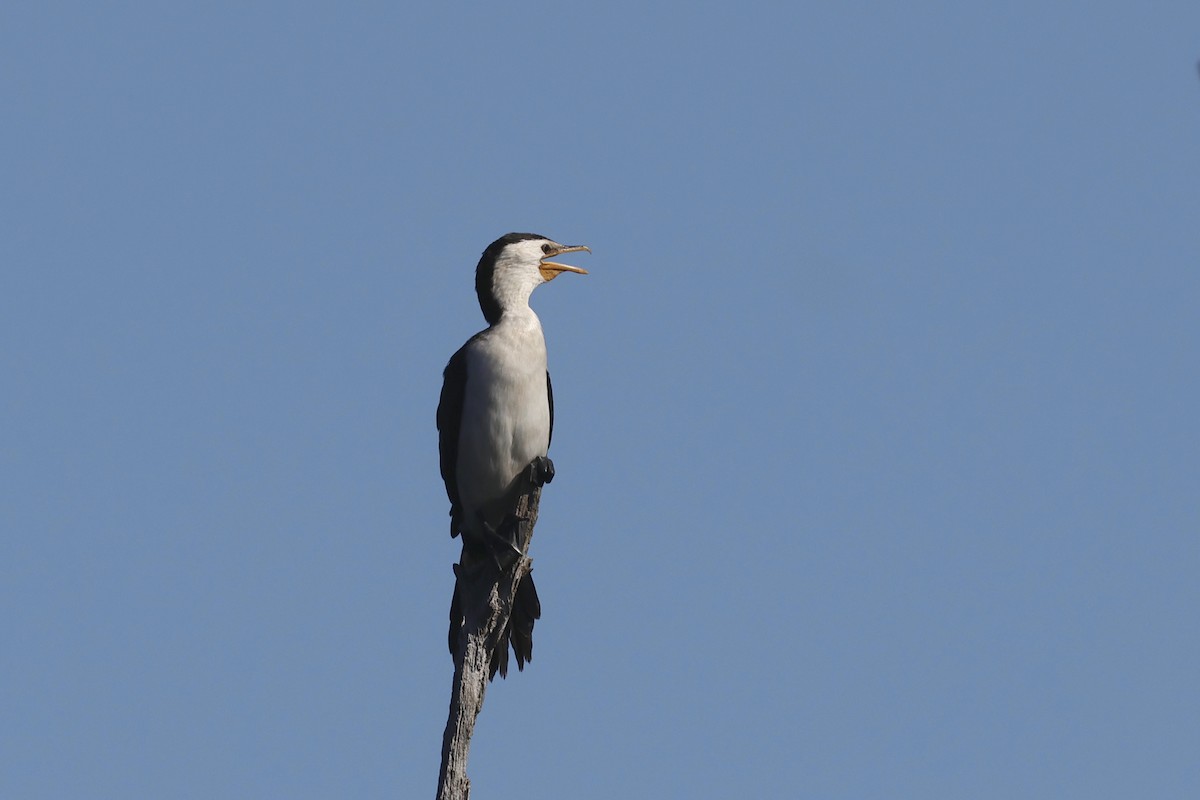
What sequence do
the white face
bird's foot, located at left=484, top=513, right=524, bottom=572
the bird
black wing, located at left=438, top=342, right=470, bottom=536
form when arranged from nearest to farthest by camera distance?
bird's foot, located at left=484, top=513, right=524, bottom=572 < the bird < black wing, located at left=438, top=342, right=470, bottom=536 < the white face

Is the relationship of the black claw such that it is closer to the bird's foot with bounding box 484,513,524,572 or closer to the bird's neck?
the bird's foot with bounding box 484,513,524,572

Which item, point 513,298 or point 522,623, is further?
point 513,298

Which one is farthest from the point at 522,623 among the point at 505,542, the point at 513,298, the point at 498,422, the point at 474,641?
the point at 513,298

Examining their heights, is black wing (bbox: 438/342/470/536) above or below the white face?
below

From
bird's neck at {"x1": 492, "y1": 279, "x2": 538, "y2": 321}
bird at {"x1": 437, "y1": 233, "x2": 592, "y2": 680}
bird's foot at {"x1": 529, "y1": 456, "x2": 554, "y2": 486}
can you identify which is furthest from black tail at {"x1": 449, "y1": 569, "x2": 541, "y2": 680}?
bird's neck at {"x1": 492, "y1": 279, "x2": 538, "y2": 321}

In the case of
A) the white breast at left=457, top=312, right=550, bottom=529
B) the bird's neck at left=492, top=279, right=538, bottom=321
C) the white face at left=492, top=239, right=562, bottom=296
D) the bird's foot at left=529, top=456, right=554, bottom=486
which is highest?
the white face at left=492, top=239, right=562, bottom=296

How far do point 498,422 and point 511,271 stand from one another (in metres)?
1.01

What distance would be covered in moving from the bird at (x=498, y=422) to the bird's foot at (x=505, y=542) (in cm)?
1

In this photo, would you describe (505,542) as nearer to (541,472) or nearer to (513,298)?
(541,472)

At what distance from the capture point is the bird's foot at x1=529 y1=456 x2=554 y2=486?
953 centimetres

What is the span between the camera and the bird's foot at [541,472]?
9.53 m

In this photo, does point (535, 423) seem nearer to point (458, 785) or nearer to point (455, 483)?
point (455, 483)

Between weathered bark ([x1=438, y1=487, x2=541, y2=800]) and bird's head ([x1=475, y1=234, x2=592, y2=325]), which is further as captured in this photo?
bird's head ([x1=475, y1=234, x2=592, y2=325])

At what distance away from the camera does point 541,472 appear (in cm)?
955
